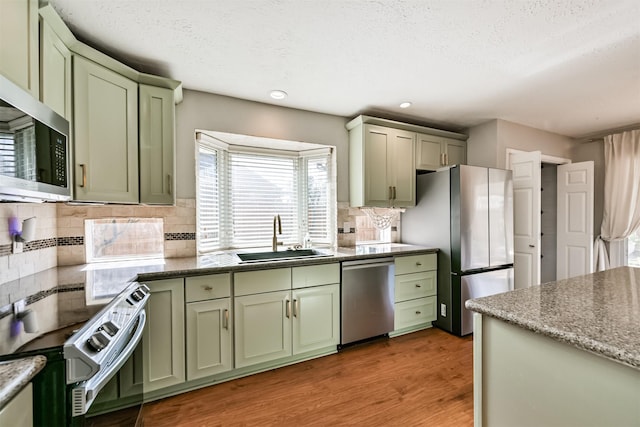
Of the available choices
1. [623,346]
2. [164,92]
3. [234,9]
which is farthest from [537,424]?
[164,92]

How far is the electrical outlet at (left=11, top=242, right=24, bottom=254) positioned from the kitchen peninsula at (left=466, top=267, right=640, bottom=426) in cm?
247

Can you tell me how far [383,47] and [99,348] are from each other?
2.21m

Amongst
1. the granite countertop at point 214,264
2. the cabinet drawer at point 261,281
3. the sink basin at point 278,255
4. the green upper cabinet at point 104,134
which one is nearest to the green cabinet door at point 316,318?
the cabinet drawer at point 261,281

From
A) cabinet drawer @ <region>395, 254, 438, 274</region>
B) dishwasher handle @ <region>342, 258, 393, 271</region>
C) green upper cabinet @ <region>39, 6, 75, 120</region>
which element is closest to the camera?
green upper cabinet @ <region>39, 6, 75, 120</region>

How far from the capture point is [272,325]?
2.12 meters

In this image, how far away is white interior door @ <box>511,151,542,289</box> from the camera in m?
2.93

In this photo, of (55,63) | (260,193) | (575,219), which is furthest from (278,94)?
(575,219)

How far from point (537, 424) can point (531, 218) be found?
2.72 metres

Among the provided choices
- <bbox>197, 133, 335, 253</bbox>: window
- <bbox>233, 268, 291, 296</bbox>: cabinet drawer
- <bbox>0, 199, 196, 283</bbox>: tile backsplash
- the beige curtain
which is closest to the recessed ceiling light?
<bbox>197, 133, 335, 253</bbox>: window

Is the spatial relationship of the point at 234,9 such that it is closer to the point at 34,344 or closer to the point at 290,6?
the point at 290,6

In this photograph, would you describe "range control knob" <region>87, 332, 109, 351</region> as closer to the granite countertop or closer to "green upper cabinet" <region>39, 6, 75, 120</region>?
the granite countertop

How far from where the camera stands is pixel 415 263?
9.20 ft

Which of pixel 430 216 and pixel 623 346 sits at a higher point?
pixel 430 216

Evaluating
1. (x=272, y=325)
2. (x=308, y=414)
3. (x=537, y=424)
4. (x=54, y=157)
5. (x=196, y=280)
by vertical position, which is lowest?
(x=308, y=414)
